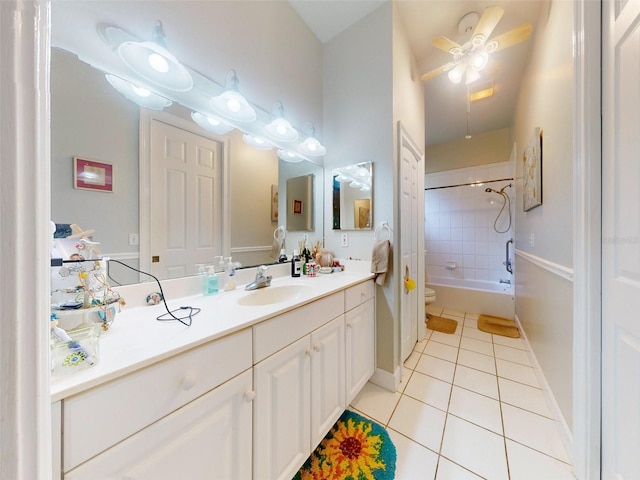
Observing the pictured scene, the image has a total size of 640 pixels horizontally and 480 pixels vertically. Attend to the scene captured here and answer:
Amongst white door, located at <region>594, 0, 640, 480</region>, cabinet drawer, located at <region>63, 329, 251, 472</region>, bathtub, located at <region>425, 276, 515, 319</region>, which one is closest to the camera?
cabinet drawer, located at <region>63, 329, 251, 472</region>

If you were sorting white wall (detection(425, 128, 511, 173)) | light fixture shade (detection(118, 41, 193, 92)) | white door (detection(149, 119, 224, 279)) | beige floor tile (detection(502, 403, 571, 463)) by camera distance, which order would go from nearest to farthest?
light fixture shade (detection(118, 41, 193, 92)), white door (detection(149, 119, 224, 279)), beige floor tile (detection(502, 403, 571, 463)), white wall (detection(425, 128, 511, 173))

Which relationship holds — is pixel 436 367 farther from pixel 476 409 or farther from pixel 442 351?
pixel 476 409

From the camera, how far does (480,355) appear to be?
2123mm

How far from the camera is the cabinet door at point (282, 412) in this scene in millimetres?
854

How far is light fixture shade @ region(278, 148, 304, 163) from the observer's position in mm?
1738

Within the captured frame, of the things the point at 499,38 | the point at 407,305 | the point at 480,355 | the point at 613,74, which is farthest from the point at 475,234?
the point at 613,74

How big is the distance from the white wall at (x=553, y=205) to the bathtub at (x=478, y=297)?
988 mm

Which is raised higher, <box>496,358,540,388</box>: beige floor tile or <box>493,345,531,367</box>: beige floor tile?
<box>493,345,531,367</box>: beige floor tile

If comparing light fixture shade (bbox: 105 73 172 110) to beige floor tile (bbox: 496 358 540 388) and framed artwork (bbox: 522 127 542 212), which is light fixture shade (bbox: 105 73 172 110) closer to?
framed artwork (bbox: 522 127 542 212)

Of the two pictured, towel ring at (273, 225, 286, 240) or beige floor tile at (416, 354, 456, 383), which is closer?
towel ring at (273, 225, 286, 240)

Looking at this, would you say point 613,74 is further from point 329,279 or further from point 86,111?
point 86,111

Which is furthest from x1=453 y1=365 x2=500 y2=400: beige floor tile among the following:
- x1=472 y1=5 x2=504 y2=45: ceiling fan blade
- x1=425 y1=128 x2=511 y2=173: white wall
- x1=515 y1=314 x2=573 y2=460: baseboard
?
x1=425 y1=128 x2=511 y2=173: white wall

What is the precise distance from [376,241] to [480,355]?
1516mm

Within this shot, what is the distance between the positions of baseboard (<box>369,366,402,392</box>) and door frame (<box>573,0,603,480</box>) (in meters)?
0.89
